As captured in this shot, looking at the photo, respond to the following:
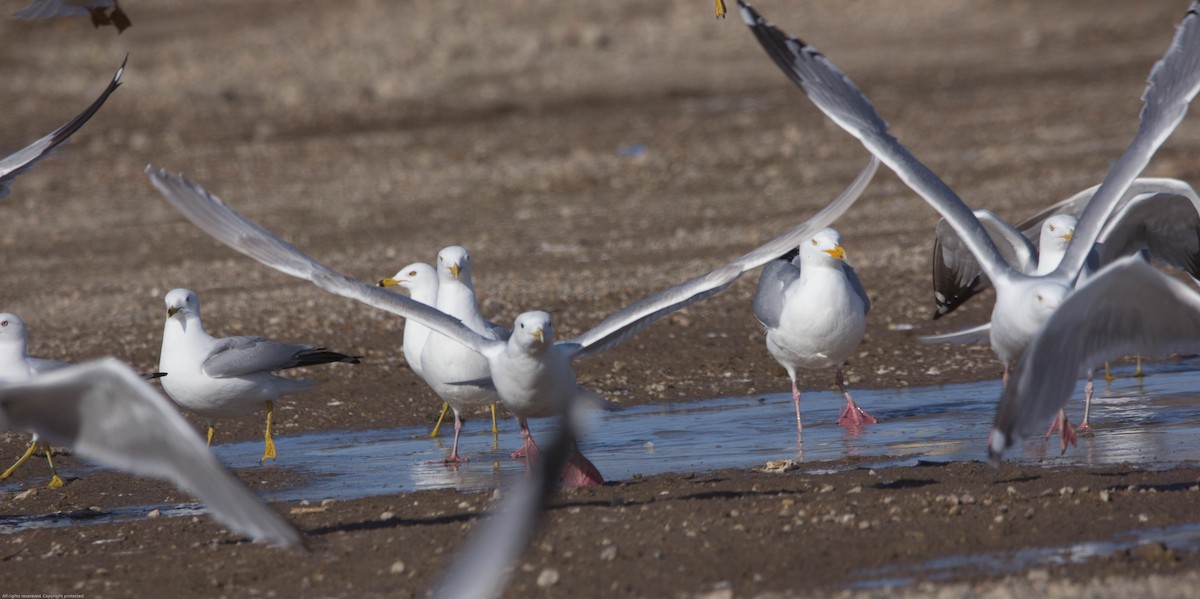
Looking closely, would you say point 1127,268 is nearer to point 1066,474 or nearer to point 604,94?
point 1066,474

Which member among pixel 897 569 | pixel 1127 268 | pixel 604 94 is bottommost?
pixel 604 94

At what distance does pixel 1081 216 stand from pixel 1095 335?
1.19 m

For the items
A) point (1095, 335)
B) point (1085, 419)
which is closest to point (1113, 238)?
point (1085, 419)

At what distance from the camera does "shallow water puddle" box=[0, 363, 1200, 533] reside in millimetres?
8180

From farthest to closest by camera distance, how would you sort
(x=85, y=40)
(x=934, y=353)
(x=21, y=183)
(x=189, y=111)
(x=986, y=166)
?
(x=85, y=40), (x=189, y=111), (x=21, y=183), (x=986, y=166), (x=934, y=353)

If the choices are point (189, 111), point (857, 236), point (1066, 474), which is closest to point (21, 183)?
point (189, 111)

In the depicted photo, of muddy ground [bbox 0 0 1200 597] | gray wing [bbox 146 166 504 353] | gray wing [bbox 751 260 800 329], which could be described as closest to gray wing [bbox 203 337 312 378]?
muddy ground [bbox 0 0 1200 597]

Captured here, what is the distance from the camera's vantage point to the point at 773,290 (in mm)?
9789

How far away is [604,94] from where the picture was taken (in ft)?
83.8

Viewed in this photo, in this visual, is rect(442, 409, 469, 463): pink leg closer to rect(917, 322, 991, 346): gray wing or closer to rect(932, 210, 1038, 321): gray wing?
rect(917, 322, 991, 346): gray wing

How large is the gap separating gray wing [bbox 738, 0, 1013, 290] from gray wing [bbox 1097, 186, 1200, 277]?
163 centimetres

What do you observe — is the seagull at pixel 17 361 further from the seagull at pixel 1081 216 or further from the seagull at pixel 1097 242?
the seagull at pixel 1097 242

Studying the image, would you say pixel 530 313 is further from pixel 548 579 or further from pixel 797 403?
pixel 797 403

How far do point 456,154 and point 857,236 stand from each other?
731 centimetres
